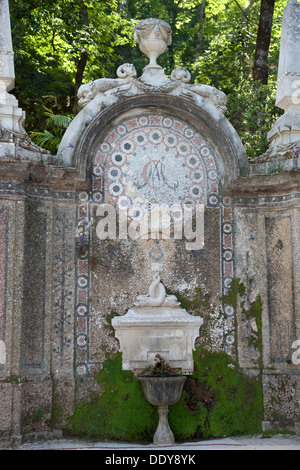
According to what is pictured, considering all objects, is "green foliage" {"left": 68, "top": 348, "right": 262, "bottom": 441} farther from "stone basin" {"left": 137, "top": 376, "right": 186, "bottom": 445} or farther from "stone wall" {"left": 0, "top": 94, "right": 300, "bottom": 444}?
"stone basin" {"left": 137, "top": 376, "right": 186, "bottom": 445}

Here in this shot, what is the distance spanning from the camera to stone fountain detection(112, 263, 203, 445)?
766 centimetres

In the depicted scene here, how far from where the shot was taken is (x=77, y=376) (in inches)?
298

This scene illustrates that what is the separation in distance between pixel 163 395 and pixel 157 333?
0.90m

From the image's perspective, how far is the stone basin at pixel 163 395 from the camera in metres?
7.11

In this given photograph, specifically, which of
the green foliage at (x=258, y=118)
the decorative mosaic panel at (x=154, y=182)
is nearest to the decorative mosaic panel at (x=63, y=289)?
the decorative mosaic panel at (x=154, y=182)

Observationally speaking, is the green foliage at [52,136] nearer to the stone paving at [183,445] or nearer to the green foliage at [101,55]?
the green foliage at [101,55]

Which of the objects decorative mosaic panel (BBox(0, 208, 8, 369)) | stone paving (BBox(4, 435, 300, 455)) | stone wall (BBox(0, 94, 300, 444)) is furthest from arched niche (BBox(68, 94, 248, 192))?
stone paving (BBox(4, 435, 300, 455))

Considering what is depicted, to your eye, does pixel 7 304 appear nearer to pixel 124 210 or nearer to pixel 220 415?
pixel 124 210

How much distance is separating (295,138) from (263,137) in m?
3.13

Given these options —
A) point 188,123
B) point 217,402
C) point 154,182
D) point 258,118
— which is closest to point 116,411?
point 217,402

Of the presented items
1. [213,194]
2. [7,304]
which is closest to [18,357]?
[7,304]

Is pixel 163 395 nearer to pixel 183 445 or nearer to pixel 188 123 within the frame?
pixel 183 445

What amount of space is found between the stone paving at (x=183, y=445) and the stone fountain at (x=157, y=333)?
871mm

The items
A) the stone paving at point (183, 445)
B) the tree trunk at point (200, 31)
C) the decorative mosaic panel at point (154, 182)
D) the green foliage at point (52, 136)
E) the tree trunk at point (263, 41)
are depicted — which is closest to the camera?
the stone paving at point (183, 445)
